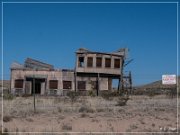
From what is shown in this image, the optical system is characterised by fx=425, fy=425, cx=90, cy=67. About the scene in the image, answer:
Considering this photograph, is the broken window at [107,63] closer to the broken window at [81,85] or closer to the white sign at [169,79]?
the broken window at [81,85]

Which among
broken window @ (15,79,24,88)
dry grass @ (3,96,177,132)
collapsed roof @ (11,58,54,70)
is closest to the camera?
dry grass @ (3,96,177,132)

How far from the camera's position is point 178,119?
18.3 metres

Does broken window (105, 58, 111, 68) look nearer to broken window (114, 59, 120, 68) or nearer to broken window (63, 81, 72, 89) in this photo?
broken window (114, 59, 120, 68)

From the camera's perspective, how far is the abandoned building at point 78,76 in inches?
2030

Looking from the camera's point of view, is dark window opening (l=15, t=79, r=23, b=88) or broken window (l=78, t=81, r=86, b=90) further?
broken window (l=78, t=81, r=86, b=90)

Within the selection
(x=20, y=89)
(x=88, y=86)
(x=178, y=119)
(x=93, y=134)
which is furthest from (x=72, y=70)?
(x=93, y=134)

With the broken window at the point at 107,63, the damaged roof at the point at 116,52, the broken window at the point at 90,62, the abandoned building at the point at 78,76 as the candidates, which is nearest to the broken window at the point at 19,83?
the abandoned building at the point at 78,76

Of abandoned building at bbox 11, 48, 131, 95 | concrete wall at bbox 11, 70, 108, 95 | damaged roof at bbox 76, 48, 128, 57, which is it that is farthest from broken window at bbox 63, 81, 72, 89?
damaged roof at bbox 76, 48, 128, 57

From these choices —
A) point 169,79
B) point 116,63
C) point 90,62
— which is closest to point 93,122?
point 169,79

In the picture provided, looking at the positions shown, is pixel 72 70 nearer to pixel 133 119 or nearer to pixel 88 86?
pixel 88 86

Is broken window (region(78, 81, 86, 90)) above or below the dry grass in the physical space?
above

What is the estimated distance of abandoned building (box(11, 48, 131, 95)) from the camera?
5156 centimetres

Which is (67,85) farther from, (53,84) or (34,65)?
(34,65)

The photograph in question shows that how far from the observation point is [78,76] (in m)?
52.3
